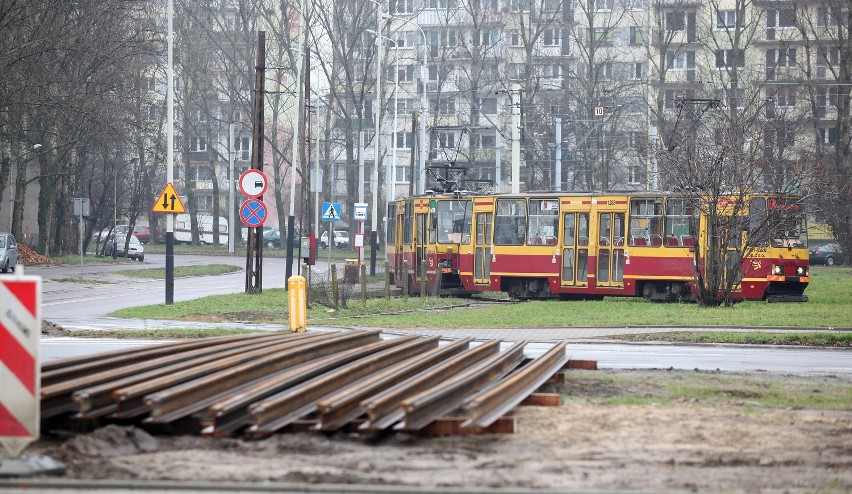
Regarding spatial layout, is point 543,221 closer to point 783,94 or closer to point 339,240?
point 783,94

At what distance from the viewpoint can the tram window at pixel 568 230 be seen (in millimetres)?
37969

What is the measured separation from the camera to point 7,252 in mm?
48656

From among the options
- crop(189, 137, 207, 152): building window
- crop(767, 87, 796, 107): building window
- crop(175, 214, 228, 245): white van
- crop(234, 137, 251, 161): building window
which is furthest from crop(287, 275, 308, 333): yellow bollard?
crop(234, 137, 251, 161): building window

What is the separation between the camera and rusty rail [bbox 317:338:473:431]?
9.52 m

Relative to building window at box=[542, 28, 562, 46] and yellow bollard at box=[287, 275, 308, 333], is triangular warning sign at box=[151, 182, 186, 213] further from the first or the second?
building window at box=[542, 28, 562, 46]

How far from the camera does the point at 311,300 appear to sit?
3216 cm

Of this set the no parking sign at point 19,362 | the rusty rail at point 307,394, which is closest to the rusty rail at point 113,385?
the no parking sign at point 19,362

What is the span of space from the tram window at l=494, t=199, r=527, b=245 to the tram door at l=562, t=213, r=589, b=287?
146 centimetres

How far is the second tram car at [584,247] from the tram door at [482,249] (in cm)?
3

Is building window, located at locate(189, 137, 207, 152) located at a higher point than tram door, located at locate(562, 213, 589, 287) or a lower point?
higher

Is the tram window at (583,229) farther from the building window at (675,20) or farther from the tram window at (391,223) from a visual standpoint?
the building window at (675,20)

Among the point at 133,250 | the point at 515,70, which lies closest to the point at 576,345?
the point at 133,250

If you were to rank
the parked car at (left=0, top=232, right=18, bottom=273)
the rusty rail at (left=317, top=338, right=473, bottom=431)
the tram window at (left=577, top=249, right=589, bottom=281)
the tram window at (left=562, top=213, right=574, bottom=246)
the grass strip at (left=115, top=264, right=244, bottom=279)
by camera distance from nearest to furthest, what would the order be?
1. the rusty rail at (left=317, top=338, right=473, bottom=431)
2. the tram window at (left=577, top=249, right=589, bottom=281)
3. the tram window at (left=562, top=213, right=574, bottom=246)
4. the parked car at (left=0, top=232, right=18, bottom=273)
5. the grass strip at (left=115, top=264, right=244, bottom=279)

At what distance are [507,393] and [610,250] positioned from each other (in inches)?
1043
